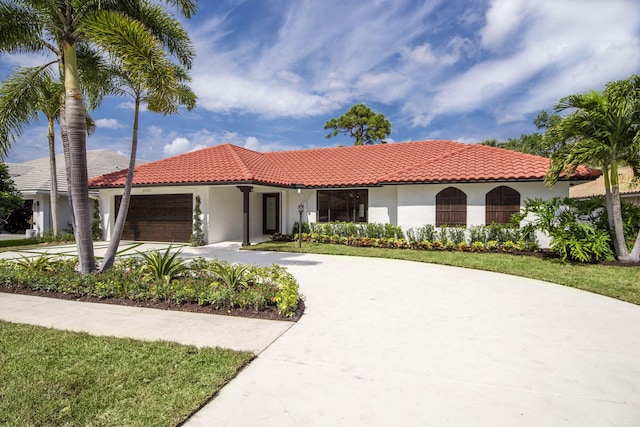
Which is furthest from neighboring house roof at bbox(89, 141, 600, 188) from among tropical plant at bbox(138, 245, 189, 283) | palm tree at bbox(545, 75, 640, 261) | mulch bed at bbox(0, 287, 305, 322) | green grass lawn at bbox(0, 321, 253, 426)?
green grass lawn at bbox(0, 321, 253, 426)

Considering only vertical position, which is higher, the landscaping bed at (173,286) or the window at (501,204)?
the window at (501,204)

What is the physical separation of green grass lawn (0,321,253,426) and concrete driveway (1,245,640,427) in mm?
324

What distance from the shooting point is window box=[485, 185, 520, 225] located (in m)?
14.1

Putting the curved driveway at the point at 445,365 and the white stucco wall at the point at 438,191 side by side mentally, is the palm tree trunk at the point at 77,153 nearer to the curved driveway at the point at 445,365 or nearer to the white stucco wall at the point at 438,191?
the curved driveway at the point at 445,365

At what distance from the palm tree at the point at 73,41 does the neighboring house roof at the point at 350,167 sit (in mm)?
7097

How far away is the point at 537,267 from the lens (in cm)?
1027

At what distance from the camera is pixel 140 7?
28.3 ft

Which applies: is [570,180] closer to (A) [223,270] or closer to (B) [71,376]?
(A) [223,270]

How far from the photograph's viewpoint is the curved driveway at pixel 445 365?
10.4 feet

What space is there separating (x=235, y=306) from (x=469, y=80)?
16137 millimetres

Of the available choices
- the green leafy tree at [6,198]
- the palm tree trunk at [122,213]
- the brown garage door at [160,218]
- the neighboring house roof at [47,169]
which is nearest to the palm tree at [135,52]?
the palm tree trunk at [122,213]

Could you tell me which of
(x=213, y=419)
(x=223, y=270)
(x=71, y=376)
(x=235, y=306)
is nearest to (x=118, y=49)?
(x=223, y=270)

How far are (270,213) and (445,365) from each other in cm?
1677

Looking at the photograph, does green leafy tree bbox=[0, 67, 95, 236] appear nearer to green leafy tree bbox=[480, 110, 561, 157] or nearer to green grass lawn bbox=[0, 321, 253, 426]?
green grass lawn bbox=[0, 321, 253, 426]
